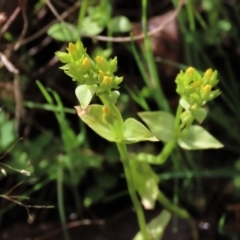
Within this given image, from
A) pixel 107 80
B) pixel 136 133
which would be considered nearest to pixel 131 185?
pixel 136 133

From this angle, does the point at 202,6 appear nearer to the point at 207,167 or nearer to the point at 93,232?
the point at 207,167

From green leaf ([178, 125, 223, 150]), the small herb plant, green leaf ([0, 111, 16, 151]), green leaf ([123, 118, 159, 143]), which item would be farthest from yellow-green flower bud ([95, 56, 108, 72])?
green leaf ([0, 111, 16, 151])

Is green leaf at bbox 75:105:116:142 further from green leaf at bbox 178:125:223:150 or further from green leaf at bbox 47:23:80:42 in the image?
green leaf at bbox 47:23:80:42

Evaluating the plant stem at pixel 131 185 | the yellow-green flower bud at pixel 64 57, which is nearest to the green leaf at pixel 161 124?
the plant stem at pixel 131 185

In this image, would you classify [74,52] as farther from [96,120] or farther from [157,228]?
[157,228]

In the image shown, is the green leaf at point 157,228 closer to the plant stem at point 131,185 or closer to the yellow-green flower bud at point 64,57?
the plant stem at point 131,185

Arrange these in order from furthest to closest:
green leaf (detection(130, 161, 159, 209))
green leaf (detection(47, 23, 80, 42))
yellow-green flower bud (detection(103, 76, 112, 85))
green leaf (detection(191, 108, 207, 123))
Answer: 1. green leaf (detection(47, 23, 80, 42))
2. green leaf (detection(130, 161, 159, 209))
3. green leaf (detection(191, 108, 207, 123))
4. yellow-green flower bud (detection(103, 76, 112, 85))
